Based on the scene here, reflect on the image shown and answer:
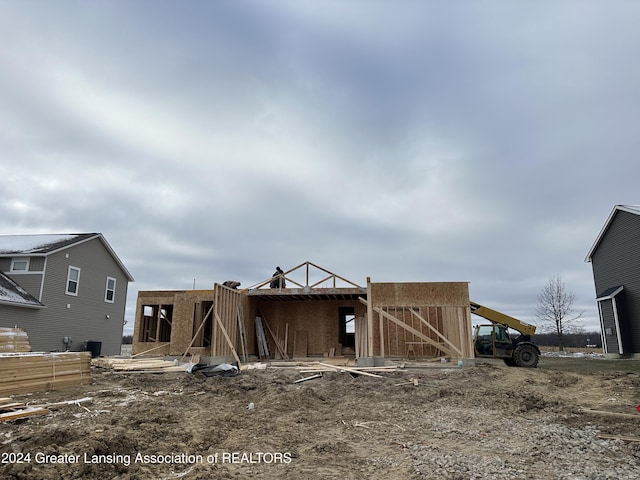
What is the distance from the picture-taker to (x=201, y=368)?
12875mm

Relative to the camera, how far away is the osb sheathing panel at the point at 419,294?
15.5m

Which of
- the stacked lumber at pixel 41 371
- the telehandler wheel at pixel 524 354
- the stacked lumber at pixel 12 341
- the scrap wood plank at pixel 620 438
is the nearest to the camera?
the scrap wood plank at pixel 620 438

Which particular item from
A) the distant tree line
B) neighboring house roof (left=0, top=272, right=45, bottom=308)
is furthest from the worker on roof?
the distant tree line

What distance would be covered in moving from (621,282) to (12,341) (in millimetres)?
25971

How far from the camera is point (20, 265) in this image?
64.4 feet

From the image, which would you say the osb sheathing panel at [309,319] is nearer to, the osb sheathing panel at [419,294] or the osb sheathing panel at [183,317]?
the osb sheathing panel at [183,317]

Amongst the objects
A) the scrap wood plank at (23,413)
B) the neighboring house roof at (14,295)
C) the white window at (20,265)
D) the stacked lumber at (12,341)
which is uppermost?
the white window at (20,265)

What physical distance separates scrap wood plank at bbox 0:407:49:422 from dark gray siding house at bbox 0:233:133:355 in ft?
38.3

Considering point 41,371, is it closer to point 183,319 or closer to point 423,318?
point 183,319

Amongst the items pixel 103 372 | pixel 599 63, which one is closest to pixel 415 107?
pixel 599 63

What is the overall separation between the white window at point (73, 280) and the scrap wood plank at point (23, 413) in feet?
49.3

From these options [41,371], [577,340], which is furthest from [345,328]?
[577,340]

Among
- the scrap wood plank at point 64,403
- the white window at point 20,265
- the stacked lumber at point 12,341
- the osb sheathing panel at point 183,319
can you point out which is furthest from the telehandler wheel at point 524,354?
the white window at point 20,265

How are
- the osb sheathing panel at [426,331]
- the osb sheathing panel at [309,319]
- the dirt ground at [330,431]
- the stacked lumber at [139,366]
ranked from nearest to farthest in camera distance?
the dirt ground at [330,431]
the stacked lumber at [139,366]
the osb sheathing panel at [426,331]
the osb sheathing panel at [309,319]
